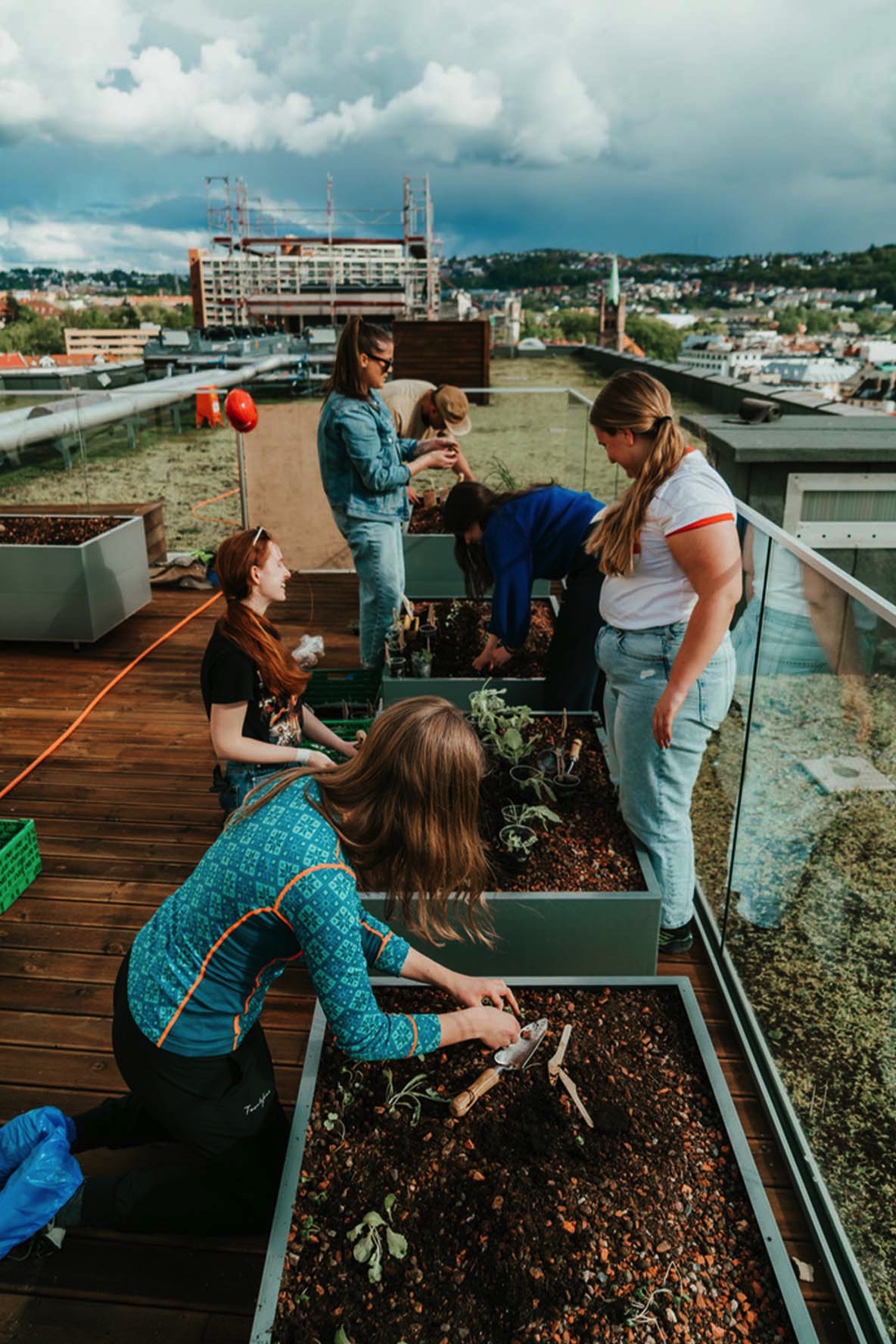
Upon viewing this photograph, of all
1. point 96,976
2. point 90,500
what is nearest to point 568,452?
point 90,500

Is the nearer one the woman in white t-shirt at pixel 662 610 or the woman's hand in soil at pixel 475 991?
the woman's hand in soil at pixel 475 991

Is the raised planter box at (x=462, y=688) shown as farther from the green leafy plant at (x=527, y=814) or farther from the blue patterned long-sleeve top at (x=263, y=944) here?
the blue patterned long-sleeve top at (x=263, y=944)

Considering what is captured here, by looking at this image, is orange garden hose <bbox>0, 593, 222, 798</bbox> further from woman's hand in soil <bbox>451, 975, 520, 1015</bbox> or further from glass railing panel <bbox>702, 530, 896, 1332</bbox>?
glass railing panel <bbox>702, 530, 896, 1332</bbox>

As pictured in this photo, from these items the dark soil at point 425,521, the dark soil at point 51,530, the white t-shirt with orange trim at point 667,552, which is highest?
the white t-shirt with orange trim at point 667,552

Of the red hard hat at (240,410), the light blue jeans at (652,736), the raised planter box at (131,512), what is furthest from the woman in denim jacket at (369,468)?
the raised planter box at (131,512)

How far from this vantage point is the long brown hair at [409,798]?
1.38m

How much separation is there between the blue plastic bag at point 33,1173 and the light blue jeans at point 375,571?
2.51 m

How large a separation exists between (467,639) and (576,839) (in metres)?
1.89

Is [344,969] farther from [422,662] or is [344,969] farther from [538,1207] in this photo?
[422,662]

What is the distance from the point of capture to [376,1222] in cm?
147

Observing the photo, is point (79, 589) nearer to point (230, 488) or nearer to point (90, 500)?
point (90, 500)

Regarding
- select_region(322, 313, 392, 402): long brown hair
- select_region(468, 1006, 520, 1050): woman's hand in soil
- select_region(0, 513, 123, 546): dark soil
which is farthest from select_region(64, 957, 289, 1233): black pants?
select_region(0, 513, 123, 546): dark soil

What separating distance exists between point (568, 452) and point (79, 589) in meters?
3.64

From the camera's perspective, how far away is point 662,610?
2.28 meters
